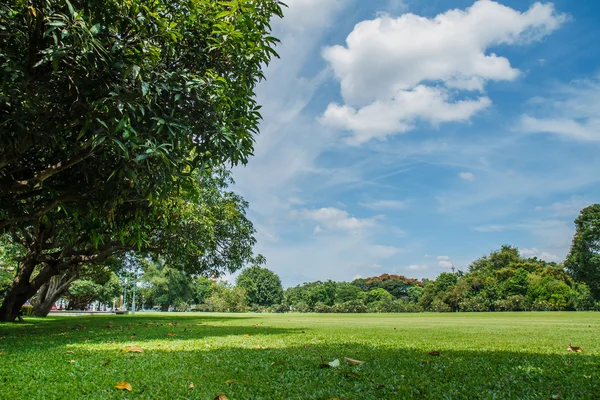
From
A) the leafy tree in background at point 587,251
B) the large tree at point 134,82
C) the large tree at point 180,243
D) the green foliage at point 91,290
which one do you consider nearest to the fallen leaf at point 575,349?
the large tree at point 134,82

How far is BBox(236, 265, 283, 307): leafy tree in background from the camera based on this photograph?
9456 cm

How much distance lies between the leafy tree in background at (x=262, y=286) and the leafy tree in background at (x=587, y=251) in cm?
6415

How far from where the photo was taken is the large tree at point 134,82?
4.87 metres

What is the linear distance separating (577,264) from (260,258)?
154 feet

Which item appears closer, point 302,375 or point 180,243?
point 302,375

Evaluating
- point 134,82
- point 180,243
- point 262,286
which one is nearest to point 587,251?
point 180,243

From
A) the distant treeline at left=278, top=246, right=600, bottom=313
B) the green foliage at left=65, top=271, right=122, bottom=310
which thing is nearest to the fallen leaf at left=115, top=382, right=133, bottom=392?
the green foliage at left=65, top=271, right=122, bottom=310

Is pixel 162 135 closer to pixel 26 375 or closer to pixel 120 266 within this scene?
pixel 26 375

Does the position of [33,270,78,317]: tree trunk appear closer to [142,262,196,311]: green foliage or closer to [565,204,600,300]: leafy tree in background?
[142,262,196,311]: green foliage

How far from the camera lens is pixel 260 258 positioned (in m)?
20.6

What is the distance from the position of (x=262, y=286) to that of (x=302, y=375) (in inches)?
3783

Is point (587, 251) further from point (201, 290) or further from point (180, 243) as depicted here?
point (201, 290)

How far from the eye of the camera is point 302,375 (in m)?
4.08

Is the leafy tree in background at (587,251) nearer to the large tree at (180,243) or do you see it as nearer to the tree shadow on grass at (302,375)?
the large tree at (180,243)
